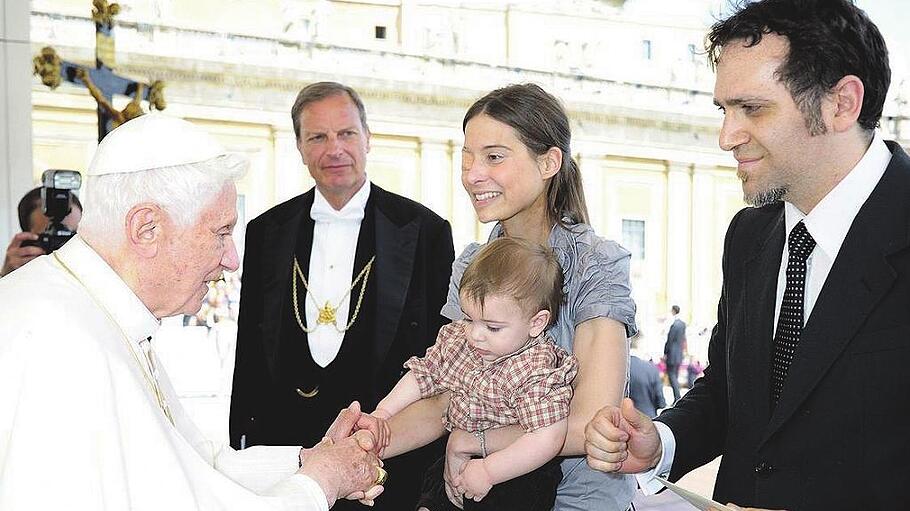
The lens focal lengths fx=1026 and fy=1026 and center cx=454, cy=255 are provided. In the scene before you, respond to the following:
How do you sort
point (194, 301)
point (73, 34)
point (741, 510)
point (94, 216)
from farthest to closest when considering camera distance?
1. point (73, 34)
2. point (194, 301)
3. point (94, 216)
4. point (741, 510)

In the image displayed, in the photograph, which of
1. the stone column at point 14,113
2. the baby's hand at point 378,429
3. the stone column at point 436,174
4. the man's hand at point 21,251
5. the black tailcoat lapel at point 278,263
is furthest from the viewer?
the stone column at point 436,174

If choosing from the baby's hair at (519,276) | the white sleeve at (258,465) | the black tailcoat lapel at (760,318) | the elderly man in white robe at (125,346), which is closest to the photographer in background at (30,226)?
the white sleeve at (258,465)

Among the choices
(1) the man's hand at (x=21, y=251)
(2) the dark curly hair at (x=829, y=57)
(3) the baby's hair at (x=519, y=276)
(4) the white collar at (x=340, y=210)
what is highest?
(2) the dark curly hair at (x=829, y=57)

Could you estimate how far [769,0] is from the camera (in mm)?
2150

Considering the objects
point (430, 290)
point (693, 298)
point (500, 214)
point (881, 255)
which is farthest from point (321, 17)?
point (881, 255)

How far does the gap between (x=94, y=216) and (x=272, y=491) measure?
2.16ft

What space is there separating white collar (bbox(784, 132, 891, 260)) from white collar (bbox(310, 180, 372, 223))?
2.05 m

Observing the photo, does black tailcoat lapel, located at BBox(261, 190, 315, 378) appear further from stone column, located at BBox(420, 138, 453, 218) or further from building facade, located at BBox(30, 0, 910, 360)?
stone column, located at BBox(420, 138, 453, 218)

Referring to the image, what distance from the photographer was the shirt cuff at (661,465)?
229 cm

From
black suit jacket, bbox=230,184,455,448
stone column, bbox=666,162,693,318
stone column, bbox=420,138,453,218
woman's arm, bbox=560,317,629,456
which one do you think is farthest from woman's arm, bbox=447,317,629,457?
stone column, bbox=666,162,693,318

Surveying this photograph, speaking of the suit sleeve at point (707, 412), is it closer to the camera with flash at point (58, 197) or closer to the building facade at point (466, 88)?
the camera with flash at point (58, 197)

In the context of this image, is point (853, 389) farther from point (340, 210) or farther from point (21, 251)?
point (21, 251)

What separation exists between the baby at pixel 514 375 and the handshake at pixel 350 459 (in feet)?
0.63

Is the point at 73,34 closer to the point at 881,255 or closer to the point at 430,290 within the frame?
the point at 430,290
